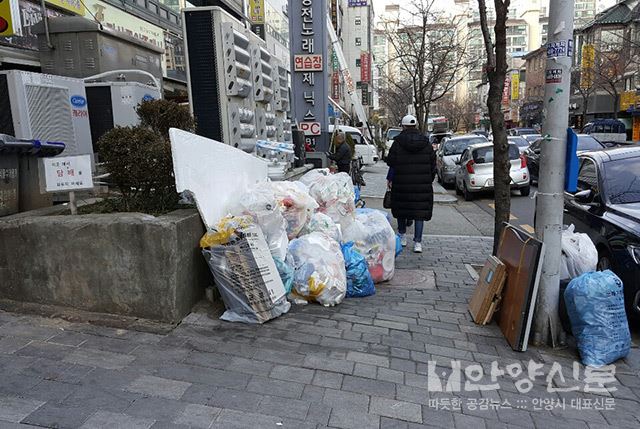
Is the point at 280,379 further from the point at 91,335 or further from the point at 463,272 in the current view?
the point at 463,272

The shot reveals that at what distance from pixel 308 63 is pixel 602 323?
386 inches

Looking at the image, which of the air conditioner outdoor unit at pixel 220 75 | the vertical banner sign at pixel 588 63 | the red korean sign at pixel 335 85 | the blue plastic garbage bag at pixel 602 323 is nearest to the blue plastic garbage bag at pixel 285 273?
the blue plastic garbage bag at pixel 602 323

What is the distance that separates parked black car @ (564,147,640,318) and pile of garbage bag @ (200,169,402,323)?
6.93 ft

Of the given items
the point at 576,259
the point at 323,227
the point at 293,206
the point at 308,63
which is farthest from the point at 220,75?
the point at 308,63

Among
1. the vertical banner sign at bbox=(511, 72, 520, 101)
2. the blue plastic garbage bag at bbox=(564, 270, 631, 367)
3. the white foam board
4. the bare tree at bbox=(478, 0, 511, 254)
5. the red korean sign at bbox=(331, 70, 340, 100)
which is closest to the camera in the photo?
the blue plastic garbage bag at bbox=(564, 270, 631, 367)

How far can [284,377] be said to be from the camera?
10.1ft

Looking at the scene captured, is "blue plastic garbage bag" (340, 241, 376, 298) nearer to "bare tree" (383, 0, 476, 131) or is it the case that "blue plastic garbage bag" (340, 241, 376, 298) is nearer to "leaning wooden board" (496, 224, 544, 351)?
"leaning wooden board" (496, 224, 544, 351)

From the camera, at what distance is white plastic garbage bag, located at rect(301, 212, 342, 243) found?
509cm

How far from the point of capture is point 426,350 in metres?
3.66

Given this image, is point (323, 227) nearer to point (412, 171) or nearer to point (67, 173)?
point (412, 171)

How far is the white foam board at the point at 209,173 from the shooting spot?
4.01m

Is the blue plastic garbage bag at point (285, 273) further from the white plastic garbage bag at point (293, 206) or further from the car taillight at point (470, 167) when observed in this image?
the car taillight at point (470, 167)

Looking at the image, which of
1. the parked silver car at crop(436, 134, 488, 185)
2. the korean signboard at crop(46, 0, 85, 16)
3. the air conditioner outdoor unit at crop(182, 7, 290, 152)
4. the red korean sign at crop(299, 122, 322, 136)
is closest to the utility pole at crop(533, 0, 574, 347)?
the air conditioner outdoor unit at crop(182, 7, 290, 152)

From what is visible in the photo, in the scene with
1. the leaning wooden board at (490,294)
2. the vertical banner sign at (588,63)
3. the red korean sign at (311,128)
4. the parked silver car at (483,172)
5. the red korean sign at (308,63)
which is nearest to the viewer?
the leaning wooden board at (490,294)
